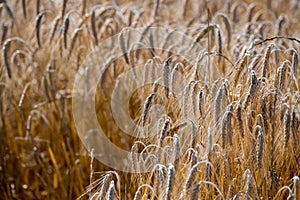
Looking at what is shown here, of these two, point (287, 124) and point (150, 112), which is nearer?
point (287, 124)

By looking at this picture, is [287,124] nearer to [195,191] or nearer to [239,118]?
[239,118]

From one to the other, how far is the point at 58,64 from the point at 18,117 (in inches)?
13.0

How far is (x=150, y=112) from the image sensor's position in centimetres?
191

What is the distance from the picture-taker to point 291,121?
1.62m

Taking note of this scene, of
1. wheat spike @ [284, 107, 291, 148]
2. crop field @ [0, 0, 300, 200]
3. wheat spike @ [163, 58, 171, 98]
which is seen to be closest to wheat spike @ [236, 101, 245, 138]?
crop field @ [0, 0, 300, 200]

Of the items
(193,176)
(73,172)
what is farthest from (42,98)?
(193,176)

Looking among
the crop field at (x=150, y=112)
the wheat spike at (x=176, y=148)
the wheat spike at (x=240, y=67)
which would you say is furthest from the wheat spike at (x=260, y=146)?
the wheat spike at (x=240, y=67)

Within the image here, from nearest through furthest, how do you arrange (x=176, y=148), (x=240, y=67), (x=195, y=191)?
(x=195, y=191), (x=176, y=148), (x=240, y=67)

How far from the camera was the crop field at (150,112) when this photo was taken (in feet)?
5.22

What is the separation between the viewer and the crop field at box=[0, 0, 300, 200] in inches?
62.6

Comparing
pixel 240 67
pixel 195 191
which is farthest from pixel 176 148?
pixel 240 67

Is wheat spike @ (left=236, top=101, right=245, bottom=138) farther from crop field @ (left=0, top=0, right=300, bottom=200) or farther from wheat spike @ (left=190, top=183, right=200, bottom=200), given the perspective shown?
wheat spike @ (left=190, top=183, right=200, bottom=200)

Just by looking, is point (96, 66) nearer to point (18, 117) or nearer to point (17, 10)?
point (18, 117)

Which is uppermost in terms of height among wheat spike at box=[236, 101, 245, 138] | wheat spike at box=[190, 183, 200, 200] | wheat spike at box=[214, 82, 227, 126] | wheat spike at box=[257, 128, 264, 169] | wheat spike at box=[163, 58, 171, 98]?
wheat spike at box=[163, 58, 171, 98]
